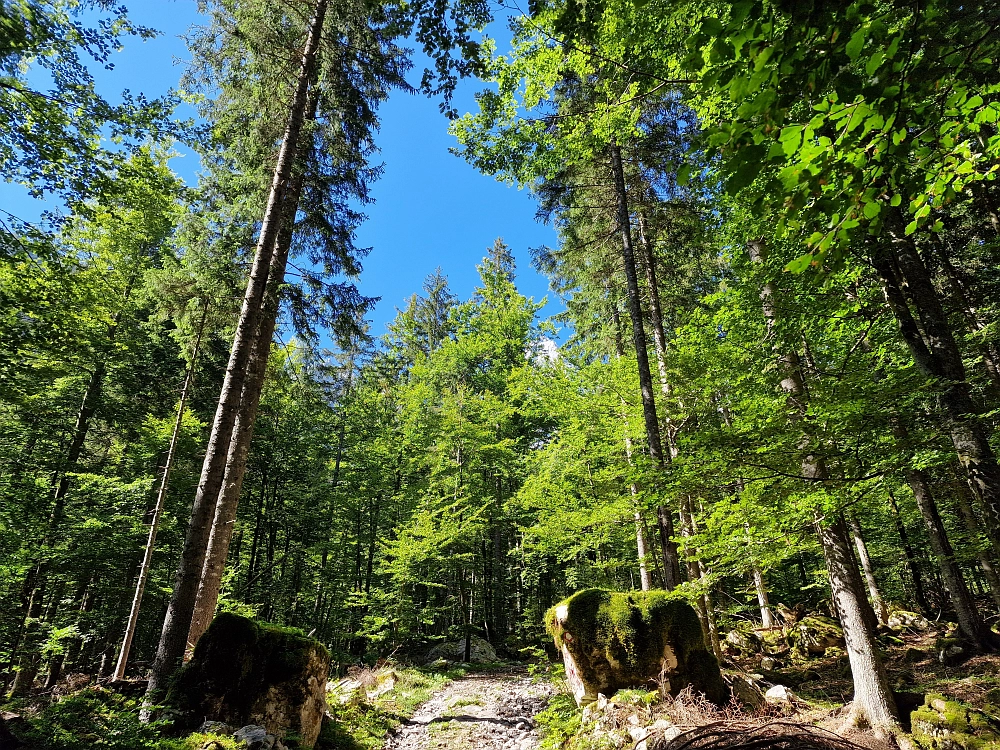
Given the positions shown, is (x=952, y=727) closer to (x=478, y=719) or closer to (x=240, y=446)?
(x=478, y=719)

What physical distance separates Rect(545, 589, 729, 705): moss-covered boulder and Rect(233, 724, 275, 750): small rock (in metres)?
4.21

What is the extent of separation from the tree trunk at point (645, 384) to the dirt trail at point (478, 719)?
380 cm

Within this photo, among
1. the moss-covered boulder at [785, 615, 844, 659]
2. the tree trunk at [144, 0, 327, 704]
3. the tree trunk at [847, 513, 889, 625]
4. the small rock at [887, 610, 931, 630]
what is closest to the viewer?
the tree trunk at [144, 0, 327, 704]

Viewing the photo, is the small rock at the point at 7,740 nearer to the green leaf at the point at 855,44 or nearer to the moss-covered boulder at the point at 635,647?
the moss-covered boulder at the point at 635,647

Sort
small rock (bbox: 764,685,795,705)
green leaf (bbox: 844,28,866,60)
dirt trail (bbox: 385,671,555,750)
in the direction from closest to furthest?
green leaf (bbox: 844,28,866,60) < small rock (bbox: 764,685,795,705) < dirt trail (bbox: 385,671,555,750)

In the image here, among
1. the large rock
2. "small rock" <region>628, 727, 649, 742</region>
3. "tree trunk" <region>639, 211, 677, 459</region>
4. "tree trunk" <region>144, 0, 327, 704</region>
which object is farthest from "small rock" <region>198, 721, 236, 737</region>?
the large rock

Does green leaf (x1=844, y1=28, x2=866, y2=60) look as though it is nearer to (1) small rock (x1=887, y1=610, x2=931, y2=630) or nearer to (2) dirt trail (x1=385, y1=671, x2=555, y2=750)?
(2) dirt trail (x1=385, y1=671, x2=555, y2=750)

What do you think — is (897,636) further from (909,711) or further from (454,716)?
(454,716)

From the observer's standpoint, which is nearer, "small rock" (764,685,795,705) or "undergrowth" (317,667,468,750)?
"small rock" (764,685,795,705)

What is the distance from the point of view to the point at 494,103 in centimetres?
837

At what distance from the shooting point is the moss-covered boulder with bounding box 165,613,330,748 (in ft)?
16.9

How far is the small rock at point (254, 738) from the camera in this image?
478 centimetres

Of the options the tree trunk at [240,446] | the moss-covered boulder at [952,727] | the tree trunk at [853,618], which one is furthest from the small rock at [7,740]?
the moss-covered boulder at [952,727]

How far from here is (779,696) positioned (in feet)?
22.1
